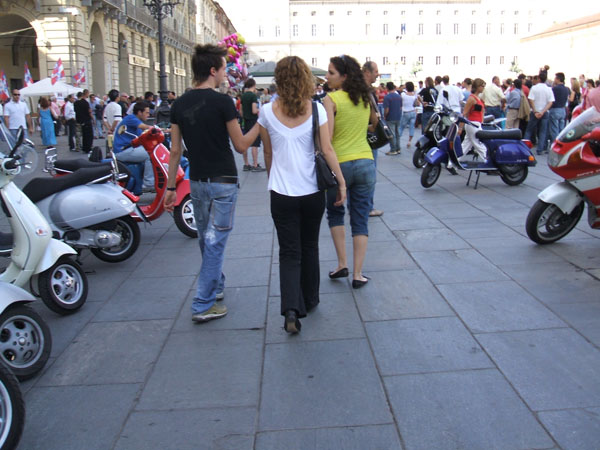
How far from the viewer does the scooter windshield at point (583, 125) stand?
560 cm

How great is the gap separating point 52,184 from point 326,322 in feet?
9.23

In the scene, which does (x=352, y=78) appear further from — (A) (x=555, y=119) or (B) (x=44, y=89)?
(B) (x=44, y=89)

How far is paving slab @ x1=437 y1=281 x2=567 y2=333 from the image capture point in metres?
4.08

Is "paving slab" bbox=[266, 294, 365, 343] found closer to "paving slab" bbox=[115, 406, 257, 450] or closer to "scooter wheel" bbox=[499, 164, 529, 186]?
"paving slab" bbox=[115, 406, 257, 450]

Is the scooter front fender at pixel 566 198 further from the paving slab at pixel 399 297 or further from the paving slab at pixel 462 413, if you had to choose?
the paving slab at pixel 462 413

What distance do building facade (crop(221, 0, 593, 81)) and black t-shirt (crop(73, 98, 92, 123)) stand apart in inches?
3549

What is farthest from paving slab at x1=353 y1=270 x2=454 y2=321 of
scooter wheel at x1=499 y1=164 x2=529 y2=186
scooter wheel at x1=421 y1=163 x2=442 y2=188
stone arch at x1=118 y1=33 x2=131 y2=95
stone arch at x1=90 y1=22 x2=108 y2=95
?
stone arch at x1=118 y1=33 x2=131 y2=95

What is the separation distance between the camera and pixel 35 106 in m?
26.9

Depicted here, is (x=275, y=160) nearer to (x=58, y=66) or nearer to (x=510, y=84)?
(x=510, y=84)

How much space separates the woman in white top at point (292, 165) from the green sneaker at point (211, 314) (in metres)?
0.60

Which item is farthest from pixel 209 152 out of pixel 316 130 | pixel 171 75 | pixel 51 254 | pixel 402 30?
pixel 402 30

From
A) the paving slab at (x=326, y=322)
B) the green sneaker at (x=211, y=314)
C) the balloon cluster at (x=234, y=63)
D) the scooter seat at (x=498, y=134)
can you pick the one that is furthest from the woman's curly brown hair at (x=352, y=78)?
the balloon cluster at (x=234, y=63)

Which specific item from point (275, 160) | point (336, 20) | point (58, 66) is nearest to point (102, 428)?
point (275, 160)

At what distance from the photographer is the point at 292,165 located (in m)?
3.96
